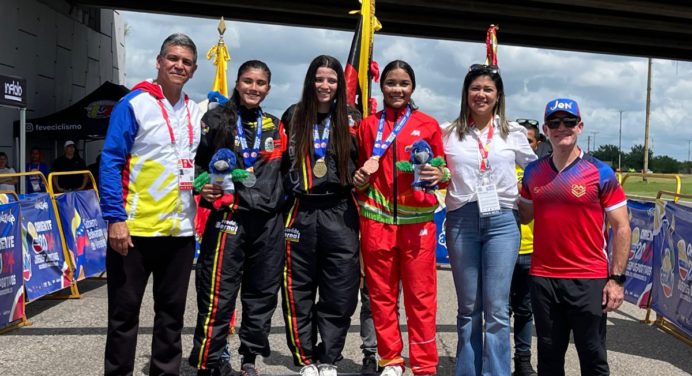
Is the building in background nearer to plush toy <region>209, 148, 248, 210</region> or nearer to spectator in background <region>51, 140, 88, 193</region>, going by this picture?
spectator in background <region>51, 140, 88, 193</region>


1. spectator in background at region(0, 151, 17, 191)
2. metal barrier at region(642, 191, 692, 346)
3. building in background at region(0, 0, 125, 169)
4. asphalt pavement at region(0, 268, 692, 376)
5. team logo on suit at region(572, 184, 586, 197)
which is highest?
building in background at region(0, 0, 125, 169)

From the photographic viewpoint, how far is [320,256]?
12.4 ft

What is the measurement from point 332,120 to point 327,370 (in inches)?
62.7

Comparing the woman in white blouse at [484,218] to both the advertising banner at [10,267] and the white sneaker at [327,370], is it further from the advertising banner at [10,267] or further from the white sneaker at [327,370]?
the advertising banner at [10,267]

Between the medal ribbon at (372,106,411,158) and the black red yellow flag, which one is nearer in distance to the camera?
the medal ribbon at (372,106,411,158)

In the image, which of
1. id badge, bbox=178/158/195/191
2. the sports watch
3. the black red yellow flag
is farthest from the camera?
the black red yellow flag

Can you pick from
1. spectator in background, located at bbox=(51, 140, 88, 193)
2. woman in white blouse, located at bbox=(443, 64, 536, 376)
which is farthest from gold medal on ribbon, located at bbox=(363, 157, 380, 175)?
spectator in background, located at bbox=(51, 140, 88, 193)

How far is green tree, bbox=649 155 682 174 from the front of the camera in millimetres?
86688

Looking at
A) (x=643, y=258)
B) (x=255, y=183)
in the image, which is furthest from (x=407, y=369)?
(x=643, y=258)

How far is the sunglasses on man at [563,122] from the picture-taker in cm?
311

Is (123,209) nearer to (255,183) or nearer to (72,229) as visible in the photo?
(255,183)

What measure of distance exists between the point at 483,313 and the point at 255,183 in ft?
5.45

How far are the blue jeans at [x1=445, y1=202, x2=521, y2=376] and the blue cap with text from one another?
2.28ft

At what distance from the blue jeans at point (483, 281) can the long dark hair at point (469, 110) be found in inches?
19.0
